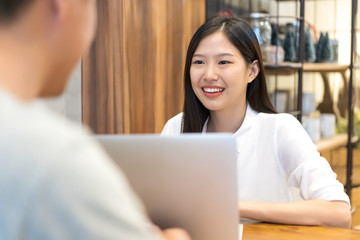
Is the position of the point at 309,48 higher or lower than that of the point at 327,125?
higher

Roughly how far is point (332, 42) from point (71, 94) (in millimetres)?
2008

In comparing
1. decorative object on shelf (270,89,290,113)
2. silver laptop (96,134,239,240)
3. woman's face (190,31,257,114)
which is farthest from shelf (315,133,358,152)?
silver laptop (96,134,239,240)

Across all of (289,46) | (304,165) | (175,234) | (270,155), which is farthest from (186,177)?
(289,46)

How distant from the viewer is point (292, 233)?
122cm

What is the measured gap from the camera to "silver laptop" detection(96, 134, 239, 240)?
0.81m

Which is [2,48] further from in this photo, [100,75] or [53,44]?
[100,75]

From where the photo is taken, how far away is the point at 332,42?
11.0 feet

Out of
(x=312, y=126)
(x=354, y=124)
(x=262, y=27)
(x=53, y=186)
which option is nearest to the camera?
(x=53, y=186)

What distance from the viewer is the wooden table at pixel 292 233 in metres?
1.17

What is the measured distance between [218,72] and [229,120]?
19 centimetres

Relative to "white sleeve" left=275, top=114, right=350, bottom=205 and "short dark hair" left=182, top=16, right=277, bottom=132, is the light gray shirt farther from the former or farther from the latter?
"short dark hair" left=182, top=16, right=277, bottom=132

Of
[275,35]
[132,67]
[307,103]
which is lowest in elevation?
[307,103]

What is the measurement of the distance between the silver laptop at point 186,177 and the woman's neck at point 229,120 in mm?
936

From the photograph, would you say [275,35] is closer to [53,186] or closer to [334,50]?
[334,50]
